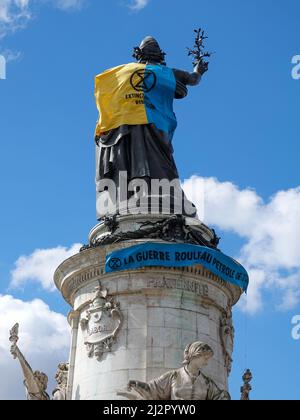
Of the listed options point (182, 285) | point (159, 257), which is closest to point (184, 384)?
point (182, 285)

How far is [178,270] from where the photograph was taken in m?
22.1

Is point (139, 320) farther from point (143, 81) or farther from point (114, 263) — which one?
point (143, 81)

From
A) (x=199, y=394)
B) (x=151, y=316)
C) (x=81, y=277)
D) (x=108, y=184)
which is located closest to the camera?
(x=199, y=394)

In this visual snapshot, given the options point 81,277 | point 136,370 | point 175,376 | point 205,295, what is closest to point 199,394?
point 175,376

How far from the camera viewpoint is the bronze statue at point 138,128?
25.6m

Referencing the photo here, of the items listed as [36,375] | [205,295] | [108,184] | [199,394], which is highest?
[108,184]

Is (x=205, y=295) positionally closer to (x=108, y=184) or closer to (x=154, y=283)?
(x=154, y=283)

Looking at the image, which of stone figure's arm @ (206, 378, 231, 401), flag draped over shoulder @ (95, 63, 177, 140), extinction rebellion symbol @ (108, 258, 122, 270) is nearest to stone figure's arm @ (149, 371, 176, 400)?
stone figure's arm @ (206, 378, 231, 401)

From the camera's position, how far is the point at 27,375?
22.6m

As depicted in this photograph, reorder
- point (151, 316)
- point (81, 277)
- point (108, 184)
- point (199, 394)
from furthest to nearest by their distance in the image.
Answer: point (108, 184) → point (81, 277) → point (151, 316) → point (199, 394)

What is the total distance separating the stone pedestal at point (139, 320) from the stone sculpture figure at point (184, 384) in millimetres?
1133

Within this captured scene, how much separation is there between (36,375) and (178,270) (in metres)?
4.99

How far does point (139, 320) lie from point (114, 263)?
5.52 feet

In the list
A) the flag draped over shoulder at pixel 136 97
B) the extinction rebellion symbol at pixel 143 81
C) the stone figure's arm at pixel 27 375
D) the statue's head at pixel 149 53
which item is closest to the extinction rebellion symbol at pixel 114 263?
the stone figure's arm at pixel 27 375
